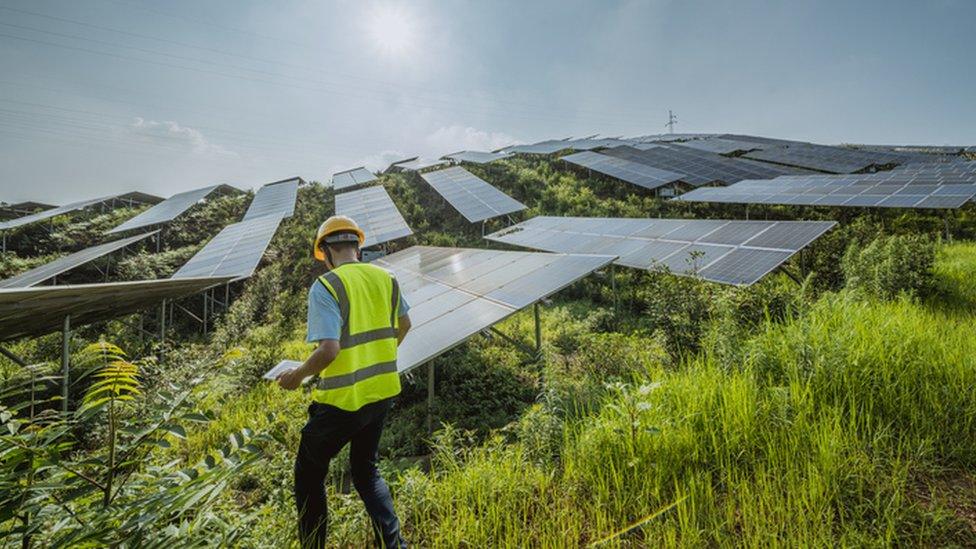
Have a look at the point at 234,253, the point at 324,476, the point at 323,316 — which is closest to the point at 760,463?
the point at 324,476

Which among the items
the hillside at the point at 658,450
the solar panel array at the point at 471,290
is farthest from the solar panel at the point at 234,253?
the hillside at the point at 658,450

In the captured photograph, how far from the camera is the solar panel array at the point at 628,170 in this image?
60.5 ft

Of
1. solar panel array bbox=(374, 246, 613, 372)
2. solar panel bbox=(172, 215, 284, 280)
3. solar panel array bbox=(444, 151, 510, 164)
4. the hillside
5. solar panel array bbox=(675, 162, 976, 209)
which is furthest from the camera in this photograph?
solar panel array bbox=(444, 151, 510, 164)

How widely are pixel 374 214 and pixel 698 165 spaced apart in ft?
63.1

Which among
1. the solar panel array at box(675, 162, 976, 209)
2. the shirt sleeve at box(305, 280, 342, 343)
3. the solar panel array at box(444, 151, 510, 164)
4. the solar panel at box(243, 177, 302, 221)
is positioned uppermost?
the solar panel array at box(444, 151, 510, 164)

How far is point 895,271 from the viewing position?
5719 millimetres

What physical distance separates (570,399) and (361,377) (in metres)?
3.04

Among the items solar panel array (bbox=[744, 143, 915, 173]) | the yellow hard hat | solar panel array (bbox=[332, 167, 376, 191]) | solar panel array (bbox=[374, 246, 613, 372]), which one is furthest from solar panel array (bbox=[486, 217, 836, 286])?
solar panel array (bbox=[744, 143, 915, 173])

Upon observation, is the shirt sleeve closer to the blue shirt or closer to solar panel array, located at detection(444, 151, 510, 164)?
the blue shirt

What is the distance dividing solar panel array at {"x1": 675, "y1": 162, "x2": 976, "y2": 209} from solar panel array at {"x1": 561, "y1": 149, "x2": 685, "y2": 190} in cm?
209

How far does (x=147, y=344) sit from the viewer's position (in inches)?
408

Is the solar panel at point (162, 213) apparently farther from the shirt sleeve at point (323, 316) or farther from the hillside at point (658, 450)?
the shirt sleeve at point (323, 316)

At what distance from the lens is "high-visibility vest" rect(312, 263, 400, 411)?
277 centimetres

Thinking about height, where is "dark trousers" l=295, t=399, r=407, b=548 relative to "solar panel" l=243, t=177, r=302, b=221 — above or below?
below
